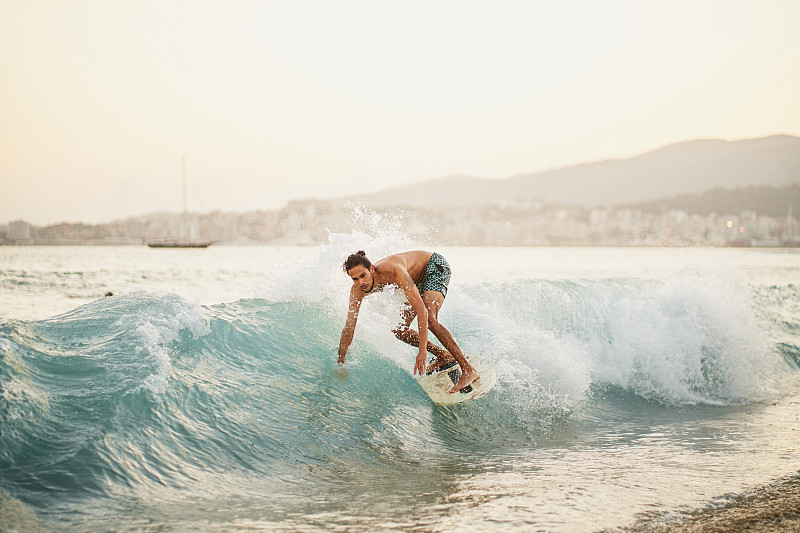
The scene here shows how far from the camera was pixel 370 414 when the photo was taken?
6160 mm

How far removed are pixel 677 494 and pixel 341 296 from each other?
5.82 metres

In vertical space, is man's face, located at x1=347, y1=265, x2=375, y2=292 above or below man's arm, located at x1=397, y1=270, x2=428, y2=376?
Answer: above

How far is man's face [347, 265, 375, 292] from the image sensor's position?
17.7 ft

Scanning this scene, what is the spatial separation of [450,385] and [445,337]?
788 millimetres

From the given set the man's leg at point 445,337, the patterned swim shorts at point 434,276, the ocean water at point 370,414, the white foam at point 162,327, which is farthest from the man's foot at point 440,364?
the white foam at point 162,327

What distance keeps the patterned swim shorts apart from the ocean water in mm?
783

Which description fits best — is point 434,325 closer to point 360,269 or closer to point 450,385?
point 450,385

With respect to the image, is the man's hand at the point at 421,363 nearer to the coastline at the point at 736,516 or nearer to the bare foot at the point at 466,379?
the bare foot at the point at 466,379

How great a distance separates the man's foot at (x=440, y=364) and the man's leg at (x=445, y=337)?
0.17 meters

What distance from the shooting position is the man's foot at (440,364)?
642 centimetres

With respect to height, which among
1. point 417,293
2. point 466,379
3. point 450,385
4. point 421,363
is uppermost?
Result: point 417,293

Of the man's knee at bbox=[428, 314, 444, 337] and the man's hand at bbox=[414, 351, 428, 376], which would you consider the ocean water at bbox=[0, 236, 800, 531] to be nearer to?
the man's hand at bbox=[414, 351, 428, 376]

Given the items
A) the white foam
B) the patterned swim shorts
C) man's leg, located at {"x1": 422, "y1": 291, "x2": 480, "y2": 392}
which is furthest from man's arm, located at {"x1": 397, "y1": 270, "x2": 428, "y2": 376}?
the white foam

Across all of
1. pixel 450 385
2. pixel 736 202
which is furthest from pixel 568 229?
pixel 450 385
